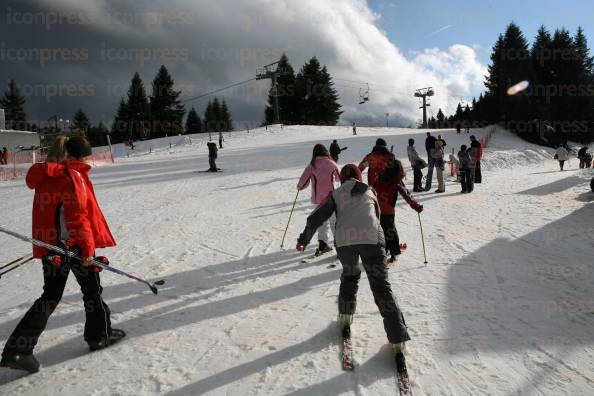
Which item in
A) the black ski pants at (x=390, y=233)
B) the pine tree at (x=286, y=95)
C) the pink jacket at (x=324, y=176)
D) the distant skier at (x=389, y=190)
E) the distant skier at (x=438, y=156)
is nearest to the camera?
the distant skier at (x=389, y=190)

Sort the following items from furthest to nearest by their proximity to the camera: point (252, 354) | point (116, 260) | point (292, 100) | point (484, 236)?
point (292, 100) → point (484, 236) → point (116, 260) → point (252, 354)

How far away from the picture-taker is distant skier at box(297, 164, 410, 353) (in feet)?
11.1

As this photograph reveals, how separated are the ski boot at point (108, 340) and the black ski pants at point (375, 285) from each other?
2.46 meters

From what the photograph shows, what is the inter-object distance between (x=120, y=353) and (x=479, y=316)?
407 cm

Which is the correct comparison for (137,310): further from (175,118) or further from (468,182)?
(175,118)

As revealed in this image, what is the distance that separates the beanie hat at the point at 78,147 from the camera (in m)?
3.39

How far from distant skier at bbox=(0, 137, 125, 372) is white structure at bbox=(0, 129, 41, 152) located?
43.5 metres

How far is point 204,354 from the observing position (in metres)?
3.62

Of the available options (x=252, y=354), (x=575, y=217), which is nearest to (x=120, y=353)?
(x=252, y=354)

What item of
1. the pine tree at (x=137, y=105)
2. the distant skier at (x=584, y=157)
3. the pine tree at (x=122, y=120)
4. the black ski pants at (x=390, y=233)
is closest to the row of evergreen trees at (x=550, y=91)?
the distant skier at (x=584, y=157)

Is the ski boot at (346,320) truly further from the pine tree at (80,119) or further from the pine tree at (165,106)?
the pine tree at (80,119)

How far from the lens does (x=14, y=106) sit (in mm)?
69000

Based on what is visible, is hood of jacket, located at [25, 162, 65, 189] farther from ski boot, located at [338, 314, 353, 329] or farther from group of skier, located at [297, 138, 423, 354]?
ski boot, located at [338, 314, 353, 329]

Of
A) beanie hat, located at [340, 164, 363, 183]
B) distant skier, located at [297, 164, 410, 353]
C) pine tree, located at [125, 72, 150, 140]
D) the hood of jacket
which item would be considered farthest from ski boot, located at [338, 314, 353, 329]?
pine tree, located at [125, 72, 150, 140]
